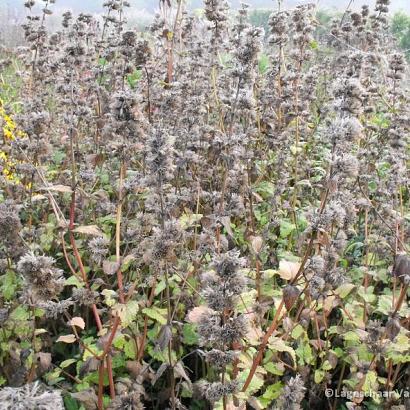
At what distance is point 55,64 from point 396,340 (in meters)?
3.96

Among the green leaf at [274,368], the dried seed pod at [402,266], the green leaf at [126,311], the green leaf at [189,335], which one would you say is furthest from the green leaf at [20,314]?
the dried seed pod at [402,266]

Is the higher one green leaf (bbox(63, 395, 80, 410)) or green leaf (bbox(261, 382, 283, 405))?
green leaf (bbox(261, 382, 283, 405))

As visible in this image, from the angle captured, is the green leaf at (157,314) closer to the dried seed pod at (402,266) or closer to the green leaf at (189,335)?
the green leaf at (189,335)

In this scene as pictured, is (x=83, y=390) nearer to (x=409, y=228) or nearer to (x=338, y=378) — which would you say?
(x=338, y=378)

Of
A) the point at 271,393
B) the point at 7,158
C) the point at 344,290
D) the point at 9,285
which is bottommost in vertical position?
the point at 271,393

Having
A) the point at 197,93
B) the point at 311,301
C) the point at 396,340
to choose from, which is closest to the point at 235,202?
the point at 311,301

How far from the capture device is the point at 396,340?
3.21 metres

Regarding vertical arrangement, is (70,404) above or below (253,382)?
below

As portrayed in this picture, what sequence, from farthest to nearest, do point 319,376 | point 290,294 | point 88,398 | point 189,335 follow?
point 189,335 → point 319,376 → point 88,398 → point 290,294

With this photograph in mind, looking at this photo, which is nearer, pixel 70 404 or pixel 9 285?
pixel 70 404

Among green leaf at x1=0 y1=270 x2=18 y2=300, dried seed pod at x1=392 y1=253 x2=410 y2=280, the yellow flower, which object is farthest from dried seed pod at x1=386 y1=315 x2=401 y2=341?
the yellow flower

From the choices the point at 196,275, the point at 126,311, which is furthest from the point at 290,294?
the point at 196,275

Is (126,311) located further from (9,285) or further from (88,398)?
(9,285)

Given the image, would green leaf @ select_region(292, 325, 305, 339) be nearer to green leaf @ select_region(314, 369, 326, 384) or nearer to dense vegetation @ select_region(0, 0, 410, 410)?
dense vegetation @ select_region(0, 0, 410, 410)
